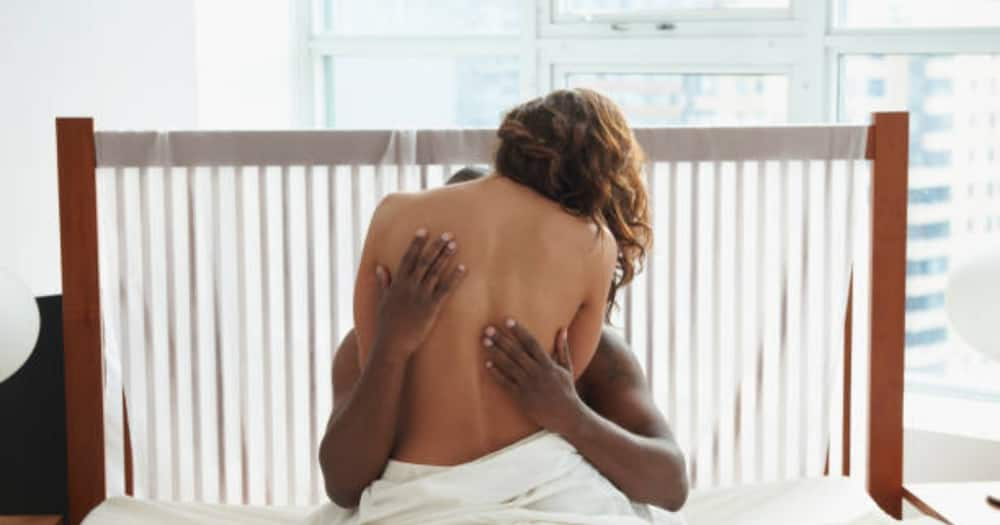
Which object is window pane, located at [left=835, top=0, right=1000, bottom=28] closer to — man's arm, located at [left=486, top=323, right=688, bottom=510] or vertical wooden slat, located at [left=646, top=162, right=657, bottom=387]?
vertical wooden slat, located at [left=646, top=162, right=657, bottom=387]

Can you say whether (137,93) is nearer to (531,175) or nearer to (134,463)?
(134,463)

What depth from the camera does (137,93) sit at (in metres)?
3.33

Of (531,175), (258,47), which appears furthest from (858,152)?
(258,47)

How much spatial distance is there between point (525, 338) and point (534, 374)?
5 cm

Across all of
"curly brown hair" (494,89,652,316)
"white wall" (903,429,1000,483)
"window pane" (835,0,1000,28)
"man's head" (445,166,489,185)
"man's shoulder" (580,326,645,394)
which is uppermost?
"window pane" (835,0,1000,28)

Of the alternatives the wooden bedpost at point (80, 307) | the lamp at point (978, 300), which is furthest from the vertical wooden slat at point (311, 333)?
the lamp at point (978, 300)

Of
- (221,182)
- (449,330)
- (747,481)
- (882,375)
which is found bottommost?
(747,481)

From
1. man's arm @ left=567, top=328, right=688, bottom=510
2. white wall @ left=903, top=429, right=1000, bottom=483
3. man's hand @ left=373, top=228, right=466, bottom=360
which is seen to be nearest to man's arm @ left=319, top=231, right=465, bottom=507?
man's hand @ left=373, top=228, right=466, bottom=360

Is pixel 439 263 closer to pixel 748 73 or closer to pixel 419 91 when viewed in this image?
pixel 748 73

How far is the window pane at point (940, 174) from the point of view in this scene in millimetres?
3508

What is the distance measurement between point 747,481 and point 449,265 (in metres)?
1.01

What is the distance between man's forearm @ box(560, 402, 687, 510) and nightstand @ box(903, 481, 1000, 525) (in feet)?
1.91

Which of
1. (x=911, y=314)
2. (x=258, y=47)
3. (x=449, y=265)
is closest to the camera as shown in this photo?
(x=449, y=265)

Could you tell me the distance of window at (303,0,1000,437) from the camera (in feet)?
11.6
